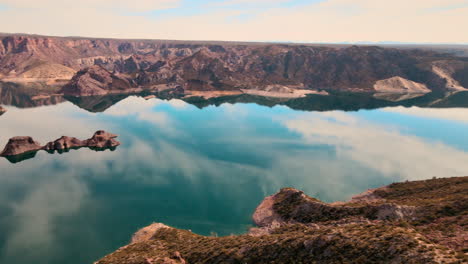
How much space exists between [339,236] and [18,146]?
167600 mm

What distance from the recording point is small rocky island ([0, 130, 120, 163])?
150 meters

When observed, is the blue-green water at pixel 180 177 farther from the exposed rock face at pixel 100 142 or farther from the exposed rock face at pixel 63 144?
the exposed rock face at pixel 63 144

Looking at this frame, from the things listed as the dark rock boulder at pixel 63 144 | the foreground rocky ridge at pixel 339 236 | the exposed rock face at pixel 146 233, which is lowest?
the exposed rock face at pixel 146 233

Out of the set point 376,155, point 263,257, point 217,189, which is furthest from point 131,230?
point 376,155

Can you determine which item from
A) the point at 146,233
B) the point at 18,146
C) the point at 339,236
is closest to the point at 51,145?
the point at 18,146

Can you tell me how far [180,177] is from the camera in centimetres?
12038

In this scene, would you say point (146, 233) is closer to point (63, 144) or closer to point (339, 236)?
point (339, 236)

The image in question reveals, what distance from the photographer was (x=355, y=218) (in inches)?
2749

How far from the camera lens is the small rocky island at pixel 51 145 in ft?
491

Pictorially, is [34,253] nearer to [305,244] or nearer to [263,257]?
[263,257]

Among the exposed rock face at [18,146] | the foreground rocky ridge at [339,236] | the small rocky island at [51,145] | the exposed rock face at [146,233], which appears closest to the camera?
the foreground rocky ridge at [339,236]

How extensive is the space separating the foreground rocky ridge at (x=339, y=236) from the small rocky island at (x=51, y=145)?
102388mm

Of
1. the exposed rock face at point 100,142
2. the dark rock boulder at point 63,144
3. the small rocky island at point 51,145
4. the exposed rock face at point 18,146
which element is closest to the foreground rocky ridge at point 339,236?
the exposed rock face at point 100,142

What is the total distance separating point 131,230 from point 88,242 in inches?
440
